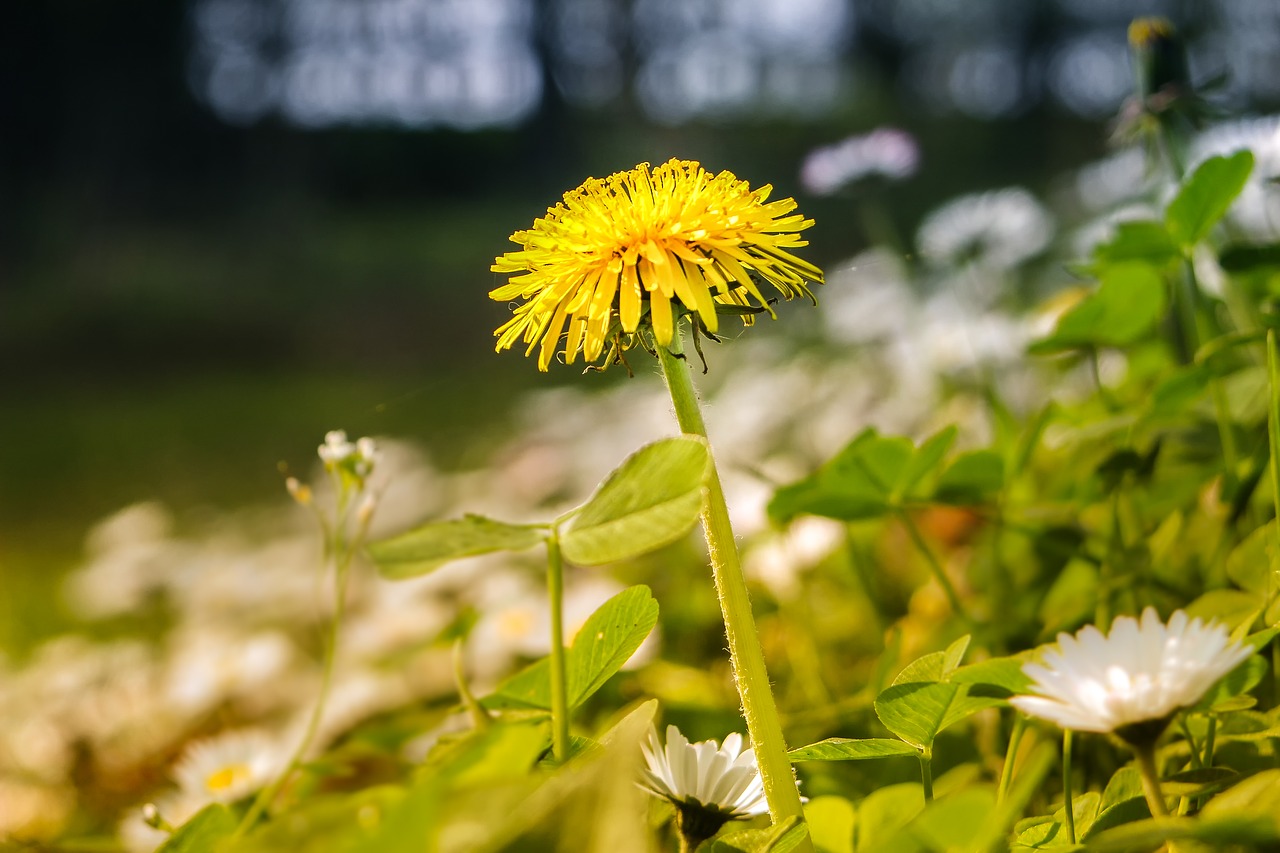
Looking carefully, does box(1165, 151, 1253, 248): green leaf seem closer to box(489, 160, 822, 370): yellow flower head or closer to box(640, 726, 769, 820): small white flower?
box(489, 160, 822, 370): yellow flower head

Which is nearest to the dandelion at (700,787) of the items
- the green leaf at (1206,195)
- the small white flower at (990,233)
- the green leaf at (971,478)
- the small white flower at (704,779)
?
the small white flower at (704,779)

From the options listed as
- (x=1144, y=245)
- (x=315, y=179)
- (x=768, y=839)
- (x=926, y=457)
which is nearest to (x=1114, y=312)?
(x=1144, y=245)

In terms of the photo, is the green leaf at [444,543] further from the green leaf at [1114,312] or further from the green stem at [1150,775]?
the green leaf at [1114,312]

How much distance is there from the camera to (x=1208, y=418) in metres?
0.52

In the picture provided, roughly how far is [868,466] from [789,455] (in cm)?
60

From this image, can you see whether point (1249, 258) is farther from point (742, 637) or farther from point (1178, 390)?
point (742, 637)

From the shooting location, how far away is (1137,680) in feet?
0.82

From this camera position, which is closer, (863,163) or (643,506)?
(643,506)

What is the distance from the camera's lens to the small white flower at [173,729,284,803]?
543mm

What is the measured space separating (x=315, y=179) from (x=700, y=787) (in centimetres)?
708

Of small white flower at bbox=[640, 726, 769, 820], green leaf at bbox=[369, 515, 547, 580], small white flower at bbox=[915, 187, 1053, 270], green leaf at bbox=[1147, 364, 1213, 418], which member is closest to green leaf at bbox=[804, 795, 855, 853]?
small white flower at bbox=[640, 726, 769, 820]

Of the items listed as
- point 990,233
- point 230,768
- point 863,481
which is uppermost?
point 990,233

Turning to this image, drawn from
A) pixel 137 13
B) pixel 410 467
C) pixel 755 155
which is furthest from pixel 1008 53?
pixel 410 467

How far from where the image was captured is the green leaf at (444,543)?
11.4 inches
